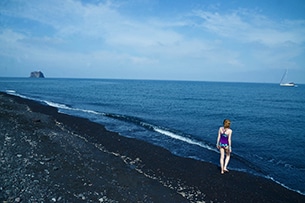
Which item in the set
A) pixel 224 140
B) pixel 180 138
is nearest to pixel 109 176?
pixel 224 140

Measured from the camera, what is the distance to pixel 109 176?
10.2m

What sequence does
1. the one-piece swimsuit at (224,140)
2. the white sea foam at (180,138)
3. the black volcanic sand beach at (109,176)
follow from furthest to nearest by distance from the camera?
1. the white sea foam at (180,138)
2. the one-piece swimsuit at (224,140)
3. the black volcanic sand beach at (109,176)

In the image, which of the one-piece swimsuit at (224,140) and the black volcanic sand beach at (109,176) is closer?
the black volcanic sand beach at (109,176)

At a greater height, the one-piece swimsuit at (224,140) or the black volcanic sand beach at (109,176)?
the one-piece swimsuit at (224,140)

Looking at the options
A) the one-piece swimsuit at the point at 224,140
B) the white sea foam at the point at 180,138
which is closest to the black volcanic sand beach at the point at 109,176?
the one-piece swimsuit at the point at 224,140

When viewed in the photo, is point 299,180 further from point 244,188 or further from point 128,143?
point 128,143

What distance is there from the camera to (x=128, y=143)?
654 inches

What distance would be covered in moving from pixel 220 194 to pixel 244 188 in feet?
5.97

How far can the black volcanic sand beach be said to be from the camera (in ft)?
Result: 27.2

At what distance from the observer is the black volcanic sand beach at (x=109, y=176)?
8.28 m

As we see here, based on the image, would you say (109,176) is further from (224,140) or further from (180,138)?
(180,138)

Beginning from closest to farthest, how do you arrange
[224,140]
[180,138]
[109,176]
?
[109,176], [224,140], [180,138]

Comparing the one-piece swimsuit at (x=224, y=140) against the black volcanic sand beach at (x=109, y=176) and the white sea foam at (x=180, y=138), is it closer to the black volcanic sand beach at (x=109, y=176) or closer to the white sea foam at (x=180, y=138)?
the black volcanic sand beach at (x=109, y=176)

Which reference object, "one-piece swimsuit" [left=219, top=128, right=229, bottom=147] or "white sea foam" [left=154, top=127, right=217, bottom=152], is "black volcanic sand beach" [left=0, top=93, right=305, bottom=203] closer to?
"one-piece swimsuit" [left=219, top=128, right=229, bottom=147]
